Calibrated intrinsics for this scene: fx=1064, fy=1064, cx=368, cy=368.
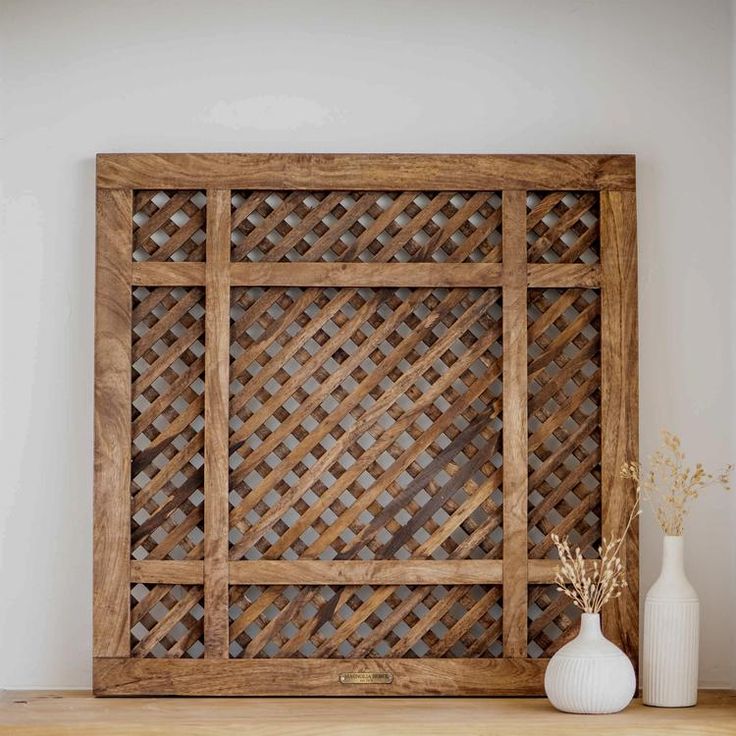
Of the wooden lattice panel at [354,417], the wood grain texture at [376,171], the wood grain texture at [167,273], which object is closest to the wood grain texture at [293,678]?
the wooden lattice panel at [354,417]

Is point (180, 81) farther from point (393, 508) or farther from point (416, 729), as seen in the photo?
point (416, 729)

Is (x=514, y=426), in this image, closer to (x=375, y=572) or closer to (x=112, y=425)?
(x=375, y=572)

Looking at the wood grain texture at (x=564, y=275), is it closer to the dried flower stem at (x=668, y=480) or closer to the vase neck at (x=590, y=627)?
the dried flower stem at (x=668, y=480)

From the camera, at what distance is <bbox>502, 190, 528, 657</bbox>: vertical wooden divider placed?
241 cm

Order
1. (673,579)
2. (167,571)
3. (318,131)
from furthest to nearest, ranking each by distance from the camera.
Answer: (318,131) → (167,571) → (673,579)

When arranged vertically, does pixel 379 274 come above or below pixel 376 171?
below

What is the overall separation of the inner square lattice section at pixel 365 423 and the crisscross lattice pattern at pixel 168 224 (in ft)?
0.54

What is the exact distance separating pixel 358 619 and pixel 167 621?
1.42 ft

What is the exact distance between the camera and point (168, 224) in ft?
8.11

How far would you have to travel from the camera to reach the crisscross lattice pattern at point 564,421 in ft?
8.02

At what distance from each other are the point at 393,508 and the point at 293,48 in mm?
1115

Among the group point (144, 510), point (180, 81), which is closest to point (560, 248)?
point (180, 81)

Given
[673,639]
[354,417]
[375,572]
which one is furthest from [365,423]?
[673,639]

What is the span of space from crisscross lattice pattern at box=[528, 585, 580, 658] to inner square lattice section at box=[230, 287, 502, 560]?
0.14 meters
